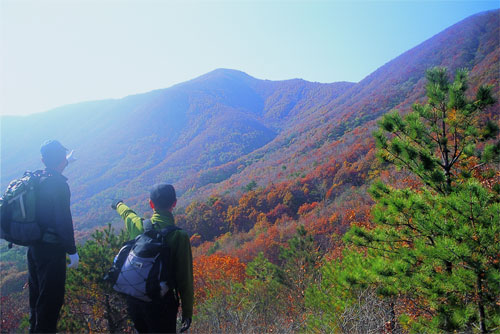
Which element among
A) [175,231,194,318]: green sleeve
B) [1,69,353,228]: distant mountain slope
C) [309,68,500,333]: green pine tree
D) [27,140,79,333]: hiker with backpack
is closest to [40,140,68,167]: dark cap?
[27,140,79,333]: hiker with backpack

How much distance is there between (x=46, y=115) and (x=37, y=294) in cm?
9583

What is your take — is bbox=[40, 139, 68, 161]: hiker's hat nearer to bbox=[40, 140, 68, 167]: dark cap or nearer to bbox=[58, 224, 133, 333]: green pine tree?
A: bbox=[40, 140, 68, 167]: dark cap

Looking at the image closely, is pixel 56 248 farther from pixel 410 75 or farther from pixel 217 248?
pixel 410 75

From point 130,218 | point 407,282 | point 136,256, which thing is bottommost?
point 407,282

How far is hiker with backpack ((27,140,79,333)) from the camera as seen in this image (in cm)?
213

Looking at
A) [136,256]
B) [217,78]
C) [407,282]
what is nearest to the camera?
[136,256]

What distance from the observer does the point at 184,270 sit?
1.94m

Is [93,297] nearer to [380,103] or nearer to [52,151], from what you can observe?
[52,151]

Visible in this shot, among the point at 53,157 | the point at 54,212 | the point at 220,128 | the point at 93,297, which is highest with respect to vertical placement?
the point at 220,128

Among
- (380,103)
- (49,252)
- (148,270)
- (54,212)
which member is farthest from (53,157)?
(380,103)

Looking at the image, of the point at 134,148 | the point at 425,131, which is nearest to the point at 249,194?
the point at 425,131

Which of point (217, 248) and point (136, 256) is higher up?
point (136, 256)

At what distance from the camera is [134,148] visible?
196 feet

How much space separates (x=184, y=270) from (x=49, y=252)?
1.07m
